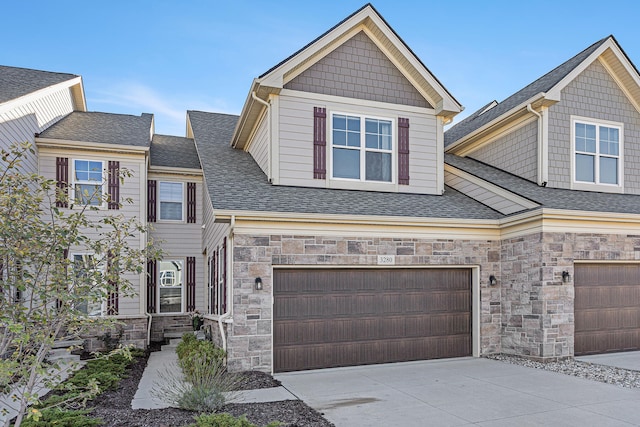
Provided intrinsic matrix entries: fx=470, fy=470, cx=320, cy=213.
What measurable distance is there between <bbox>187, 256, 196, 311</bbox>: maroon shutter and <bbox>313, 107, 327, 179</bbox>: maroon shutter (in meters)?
5.97

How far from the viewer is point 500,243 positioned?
1045 centimetres

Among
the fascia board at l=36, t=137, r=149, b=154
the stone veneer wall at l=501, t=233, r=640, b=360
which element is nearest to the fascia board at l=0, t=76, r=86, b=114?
the fascia board at l=36, t=137, r=149, b=154

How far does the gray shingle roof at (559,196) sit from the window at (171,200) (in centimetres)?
820

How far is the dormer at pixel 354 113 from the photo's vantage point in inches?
414

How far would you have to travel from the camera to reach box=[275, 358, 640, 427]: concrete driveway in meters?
5.86

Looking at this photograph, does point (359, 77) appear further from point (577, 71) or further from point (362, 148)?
point (577, 71)

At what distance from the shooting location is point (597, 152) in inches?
477

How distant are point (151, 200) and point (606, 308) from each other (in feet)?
40.3

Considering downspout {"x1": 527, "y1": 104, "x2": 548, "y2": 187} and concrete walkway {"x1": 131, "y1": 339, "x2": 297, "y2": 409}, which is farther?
downspout {"x1": 527, "y1": 104, "x2": 548, "y2": 187}

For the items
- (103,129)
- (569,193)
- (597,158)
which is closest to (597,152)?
(597,158)

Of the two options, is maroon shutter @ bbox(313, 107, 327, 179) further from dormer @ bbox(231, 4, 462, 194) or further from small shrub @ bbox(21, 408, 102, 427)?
small shrub @ bbox(21, 408, 102, 427)

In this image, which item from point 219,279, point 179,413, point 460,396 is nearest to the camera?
point 179,413

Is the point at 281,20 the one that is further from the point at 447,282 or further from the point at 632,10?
the point at 632,10

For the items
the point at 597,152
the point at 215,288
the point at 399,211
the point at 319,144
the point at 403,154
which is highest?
the point at 597,152
